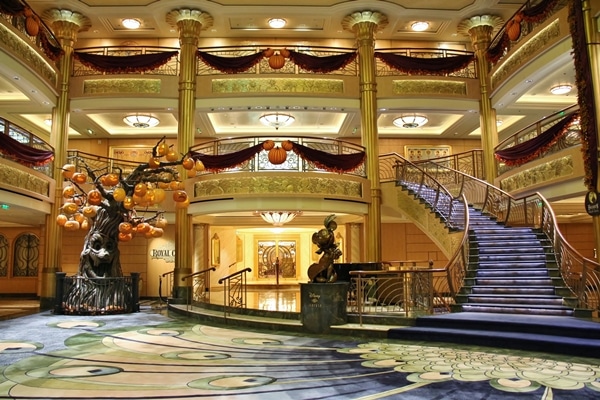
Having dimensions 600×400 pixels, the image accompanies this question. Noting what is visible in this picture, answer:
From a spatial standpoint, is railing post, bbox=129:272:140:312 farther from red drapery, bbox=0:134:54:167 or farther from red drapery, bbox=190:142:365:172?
red drapery, bbox=0:134:54:167

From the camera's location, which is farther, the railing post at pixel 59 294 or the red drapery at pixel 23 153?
the railing post at pixel 59 294

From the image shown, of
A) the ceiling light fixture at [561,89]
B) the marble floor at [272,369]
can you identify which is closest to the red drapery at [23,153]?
the marble floor at [272,369]

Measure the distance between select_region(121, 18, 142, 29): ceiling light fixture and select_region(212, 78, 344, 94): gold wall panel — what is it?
10.3ft

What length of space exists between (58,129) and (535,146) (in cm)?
1141

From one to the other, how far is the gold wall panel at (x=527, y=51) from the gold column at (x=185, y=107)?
7.97 m

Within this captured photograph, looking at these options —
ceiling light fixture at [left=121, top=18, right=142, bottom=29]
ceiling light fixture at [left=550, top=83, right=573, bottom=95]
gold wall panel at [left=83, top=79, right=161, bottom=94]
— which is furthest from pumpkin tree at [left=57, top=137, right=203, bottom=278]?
ceiling light fixture at [left=550, top=83, right=573, bottom=95]

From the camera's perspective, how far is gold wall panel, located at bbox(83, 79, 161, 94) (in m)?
13.1

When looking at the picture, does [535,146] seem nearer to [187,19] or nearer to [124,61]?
[187,19]

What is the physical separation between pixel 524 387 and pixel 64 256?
45.6 ft

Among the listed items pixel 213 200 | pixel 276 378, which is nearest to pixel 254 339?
pixel 276 378

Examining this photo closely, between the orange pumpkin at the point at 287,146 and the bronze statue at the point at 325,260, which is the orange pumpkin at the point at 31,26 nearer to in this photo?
the orange pumpkin at the point at 287,146

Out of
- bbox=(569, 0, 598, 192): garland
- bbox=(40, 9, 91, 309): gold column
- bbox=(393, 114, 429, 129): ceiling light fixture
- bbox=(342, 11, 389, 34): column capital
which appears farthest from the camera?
bbox=(393, 114, 429, 129): ceiling light fixture

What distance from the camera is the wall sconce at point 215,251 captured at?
1622 cm

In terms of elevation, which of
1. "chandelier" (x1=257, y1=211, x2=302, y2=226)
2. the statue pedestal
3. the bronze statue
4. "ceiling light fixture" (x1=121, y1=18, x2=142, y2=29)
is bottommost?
the statue pedestal
